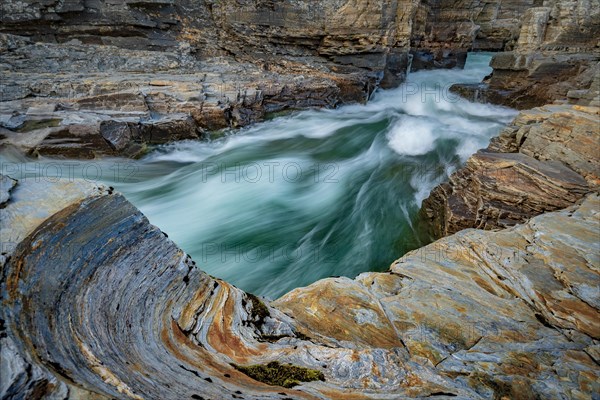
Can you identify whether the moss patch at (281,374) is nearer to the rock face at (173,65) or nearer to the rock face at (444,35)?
the rock face at (173,65)

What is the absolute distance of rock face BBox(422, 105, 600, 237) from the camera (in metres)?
5.56

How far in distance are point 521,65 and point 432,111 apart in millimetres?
3077

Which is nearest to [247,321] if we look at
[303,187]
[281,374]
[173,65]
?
[281,374]

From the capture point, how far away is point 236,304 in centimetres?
274

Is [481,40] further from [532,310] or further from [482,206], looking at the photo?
[532,310]

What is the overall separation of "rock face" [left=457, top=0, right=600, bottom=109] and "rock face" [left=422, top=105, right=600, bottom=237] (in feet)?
17.5

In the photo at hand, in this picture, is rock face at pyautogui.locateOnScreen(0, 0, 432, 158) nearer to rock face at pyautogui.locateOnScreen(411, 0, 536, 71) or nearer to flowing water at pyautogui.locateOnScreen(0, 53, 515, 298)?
flowing water at pyautogui.locateOnScreen(0, 53, 515, 298)

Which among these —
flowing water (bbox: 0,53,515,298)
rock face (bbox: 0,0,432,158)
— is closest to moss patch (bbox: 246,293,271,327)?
flowing water (bbox: 0,53,515,298)

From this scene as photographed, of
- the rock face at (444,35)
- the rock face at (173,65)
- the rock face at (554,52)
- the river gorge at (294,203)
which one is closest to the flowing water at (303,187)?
the river gorge at (294,203)

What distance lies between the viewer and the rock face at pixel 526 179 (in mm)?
5562

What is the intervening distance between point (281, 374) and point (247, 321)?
0.57m

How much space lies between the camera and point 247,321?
269 centimetres

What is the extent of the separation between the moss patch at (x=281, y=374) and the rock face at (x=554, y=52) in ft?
39.5

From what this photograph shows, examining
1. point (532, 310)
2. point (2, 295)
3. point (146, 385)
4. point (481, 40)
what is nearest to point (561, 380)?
point (532, 310)
